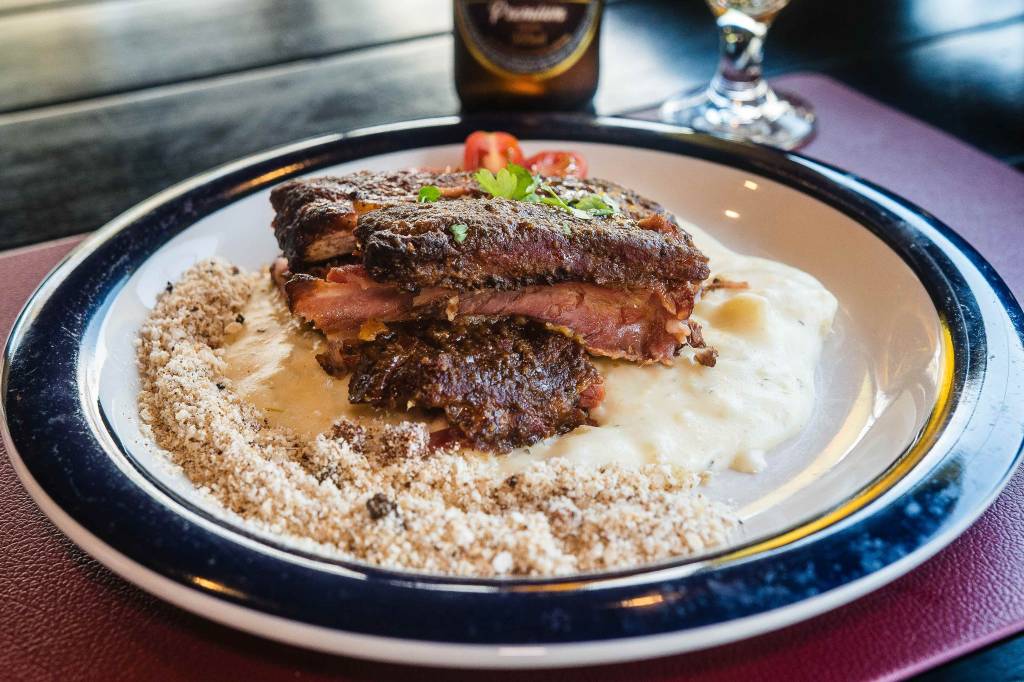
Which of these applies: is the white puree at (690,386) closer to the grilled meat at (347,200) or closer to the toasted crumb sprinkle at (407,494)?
the toasted crumb sprinkle at (407,494)

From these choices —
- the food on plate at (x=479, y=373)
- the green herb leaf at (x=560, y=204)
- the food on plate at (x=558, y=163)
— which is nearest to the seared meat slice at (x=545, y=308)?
the food on plate at (x=479, y=373)

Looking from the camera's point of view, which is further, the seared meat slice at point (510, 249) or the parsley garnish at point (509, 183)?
the parsley garnish at point (509, 183)

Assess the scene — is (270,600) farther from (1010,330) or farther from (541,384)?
(1010,330)

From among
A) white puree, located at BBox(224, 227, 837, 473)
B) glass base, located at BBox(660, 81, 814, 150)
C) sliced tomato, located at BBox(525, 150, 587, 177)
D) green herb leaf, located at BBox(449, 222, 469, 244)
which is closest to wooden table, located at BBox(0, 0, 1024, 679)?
glass base, located at BBox(660, 81, 814, 150)

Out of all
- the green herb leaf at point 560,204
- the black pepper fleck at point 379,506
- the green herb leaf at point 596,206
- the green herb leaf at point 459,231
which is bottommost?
the black pepper fleck at point 379,506

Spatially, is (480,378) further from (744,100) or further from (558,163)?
(744,100)
